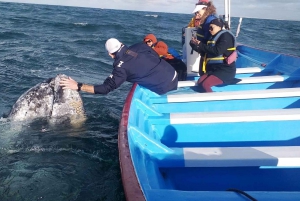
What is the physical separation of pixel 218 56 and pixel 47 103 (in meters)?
3.20

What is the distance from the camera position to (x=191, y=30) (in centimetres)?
727

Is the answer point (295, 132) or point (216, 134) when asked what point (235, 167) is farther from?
point (295, 132)

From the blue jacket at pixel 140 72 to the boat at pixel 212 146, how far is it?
0.62 feet

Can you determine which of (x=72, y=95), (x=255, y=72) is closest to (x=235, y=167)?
(x=72, y=95)

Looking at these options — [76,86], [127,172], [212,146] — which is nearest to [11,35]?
[76,86]

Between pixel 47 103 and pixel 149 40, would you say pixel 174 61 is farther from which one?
pixel 47 103

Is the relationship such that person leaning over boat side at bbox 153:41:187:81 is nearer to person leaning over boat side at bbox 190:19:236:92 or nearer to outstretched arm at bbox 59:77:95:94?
person leaning over boat side at bbox 190:19:236:92

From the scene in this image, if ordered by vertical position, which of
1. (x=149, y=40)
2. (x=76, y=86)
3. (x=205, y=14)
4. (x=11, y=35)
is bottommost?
(x=11, y=35)

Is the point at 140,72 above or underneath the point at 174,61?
above

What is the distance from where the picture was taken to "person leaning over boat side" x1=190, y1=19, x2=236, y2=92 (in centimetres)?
520

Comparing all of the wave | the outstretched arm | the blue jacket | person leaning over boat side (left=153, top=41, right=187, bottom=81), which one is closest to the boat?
the blue jacket

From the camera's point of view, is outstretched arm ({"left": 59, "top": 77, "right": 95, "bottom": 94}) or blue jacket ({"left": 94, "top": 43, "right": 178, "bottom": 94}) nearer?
outstretched arm ({"left": 59, "top": 77, "right": 95, "bottom": 94})

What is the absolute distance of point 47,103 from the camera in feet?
18.9

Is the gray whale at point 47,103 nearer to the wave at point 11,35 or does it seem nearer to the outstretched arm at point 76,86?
the outstretched arm at point 76,86
